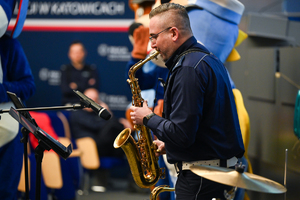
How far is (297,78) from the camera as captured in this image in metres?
3.61

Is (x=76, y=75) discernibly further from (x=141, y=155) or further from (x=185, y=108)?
(x=185, y=108)

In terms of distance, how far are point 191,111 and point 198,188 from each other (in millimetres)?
515

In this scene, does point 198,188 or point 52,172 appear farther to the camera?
point 52,172

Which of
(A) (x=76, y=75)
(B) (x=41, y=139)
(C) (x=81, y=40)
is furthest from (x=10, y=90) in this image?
(C) (x=81, y=40)

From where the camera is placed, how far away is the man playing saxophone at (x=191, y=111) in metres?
2.11

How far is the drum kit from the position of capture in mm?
1835

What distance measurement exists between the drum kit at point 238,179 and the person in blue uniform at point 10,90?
197cm

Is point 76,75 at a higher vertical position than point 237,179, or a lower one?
lower

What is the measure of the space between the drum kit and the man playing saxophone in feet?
0.79

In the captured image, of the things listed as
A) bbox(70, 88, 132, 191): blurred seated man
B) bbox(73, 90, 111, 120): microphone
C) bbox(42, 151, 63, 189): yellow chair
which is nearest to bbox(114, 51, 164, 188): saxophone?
bbox(73, 90, 111, 120): microphone

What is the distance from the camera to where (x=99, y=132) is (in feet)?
21.0

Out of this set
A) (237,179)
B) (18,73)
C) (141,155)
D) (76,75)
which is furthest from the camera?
(76,75)

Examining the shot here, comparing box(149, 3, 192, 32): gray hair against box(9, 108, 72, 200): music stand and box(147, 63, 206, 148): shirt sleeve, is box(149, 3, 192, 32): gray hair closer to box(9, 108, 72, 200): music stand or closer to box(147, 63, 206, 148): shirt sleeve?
box(147, 63, 206, 148): shirt sleeve

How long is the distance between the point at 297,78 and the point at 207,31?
107 cm
